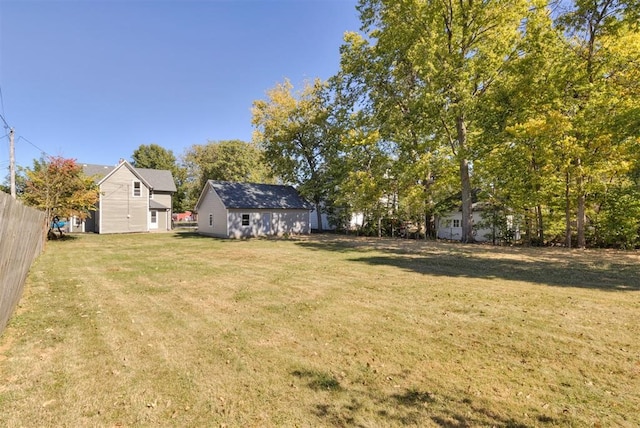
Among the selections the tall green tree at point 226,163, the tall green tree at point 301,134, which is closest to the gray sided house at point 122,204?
the tall green tree at point 301,134

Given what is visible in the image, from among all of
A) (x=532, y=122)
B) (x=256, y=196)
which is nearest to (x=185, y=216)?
(x=256, y=196)

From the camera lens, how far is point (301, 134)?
97.4 feet

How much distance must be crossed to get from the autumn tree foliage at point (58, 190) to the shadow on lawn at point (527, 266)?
18738mm

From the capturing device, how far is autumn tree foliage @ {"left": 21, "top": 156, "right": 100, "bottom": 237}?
747 inches

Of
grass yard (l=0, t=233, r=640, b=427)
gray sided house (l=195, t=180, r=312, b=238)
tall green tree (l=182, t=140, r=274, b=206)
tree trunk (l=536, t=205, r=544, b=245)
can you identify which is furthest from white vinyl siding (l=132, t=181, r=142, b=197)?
tree trunk (l=536, t=205, r=544, b=245)

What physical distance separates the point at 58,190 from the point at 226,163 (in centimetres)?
2653

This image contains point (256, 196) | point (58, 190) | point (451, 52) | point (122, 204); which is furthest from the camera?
point (122, 204)

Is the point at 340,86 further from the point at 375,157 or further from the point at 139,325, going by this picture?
the point at 139,325

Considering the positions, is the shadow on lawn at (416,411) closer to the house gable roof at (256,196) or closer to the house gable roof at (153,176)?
the house gable roof at (256,196)

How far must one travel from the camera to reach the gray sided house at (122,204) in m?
27.8

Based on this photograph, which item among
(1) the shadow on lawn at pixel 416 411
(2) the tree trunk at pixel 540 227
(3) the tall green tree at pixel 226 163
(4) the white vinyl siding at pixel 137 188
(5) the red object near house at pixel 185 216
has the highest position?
(3) the tall green tree at pixel 226 163

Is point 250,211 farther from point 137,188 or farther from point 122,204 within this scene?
point 122,204

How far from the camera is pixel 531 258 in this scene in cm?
1238

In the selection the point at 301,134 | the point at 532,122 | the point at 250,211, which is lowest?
the point at 250,211
